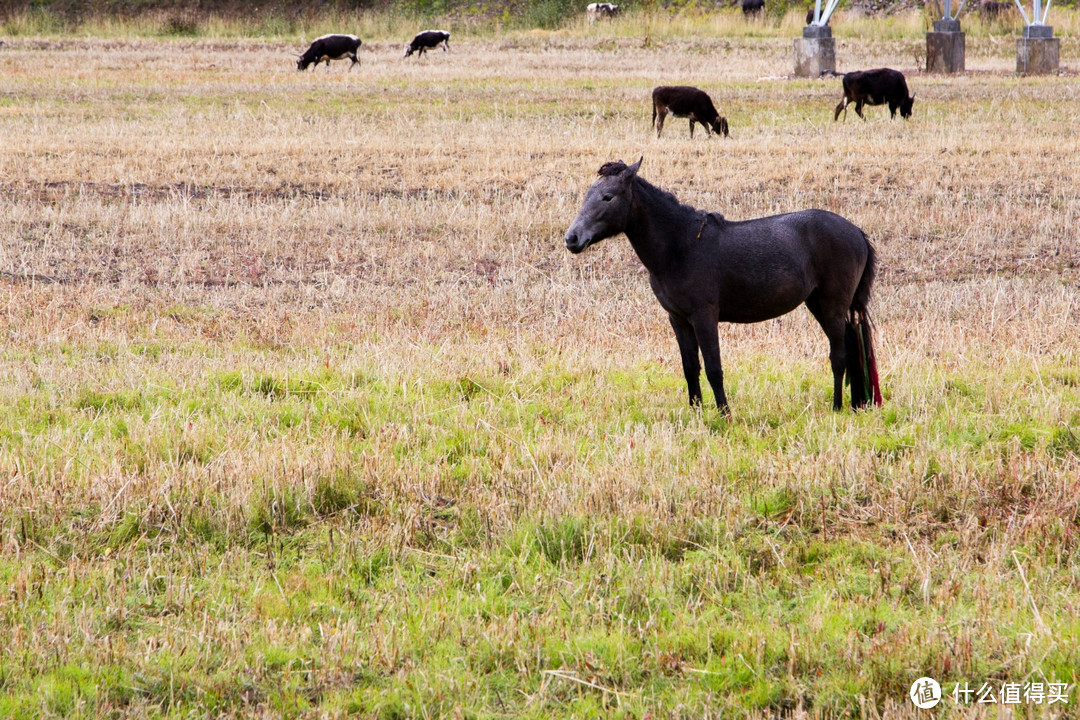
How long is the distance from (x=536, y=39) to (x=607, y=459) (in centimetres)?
3592

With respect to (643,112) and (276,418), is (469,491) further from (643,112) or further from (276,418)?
(643,112)

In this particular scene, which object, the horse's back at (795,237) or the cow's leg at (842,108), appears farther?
the cow's leg at (842,108)

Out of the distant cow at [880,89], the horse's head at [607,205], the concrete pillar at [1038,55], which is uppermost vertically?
the concrete pillar at [1038,55]

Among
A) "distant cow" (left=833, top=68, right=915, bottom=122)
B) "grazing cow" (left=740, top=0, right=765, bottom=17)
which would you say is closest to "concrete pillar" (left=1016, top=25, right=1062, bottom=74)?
"distant cow" (left=833, top=68, right=915, bottom=122)

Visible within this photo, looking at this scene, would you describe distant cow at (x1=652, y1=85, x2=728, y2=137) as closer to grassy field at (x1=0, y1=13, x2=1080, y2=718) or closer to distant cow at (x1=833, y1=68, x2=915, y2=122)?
distant cow at (x1=833, y1=68, x2=915, y2=122)

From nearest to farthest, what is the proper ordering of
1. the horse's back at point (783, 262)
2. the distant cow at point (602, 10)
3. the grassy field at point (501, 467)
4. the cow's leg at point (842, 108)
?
1. the grassy field at point (501, 467)
2. the horse's back at point (783, 262)
3. the cow's leg at point (842, 108)
4. the distant cow at point (602, 10)

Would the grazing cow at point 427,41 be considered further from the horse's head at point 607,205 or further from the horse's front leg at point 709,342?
the horse's front leg at point 709,342

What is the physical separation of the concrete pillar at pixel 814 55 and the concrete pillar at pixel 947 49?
2.73m

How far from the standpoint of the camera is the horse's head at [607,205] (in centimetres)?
618

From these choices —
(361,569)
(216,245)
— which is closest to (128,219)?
(216,245)

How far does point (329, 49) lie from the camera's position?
34.3m

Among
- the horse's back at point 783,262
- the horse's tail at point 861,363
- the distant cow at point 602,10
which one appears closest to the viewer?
the horse's back at point 783,262

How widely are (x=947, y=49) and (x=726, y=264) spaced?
87.1 feet
